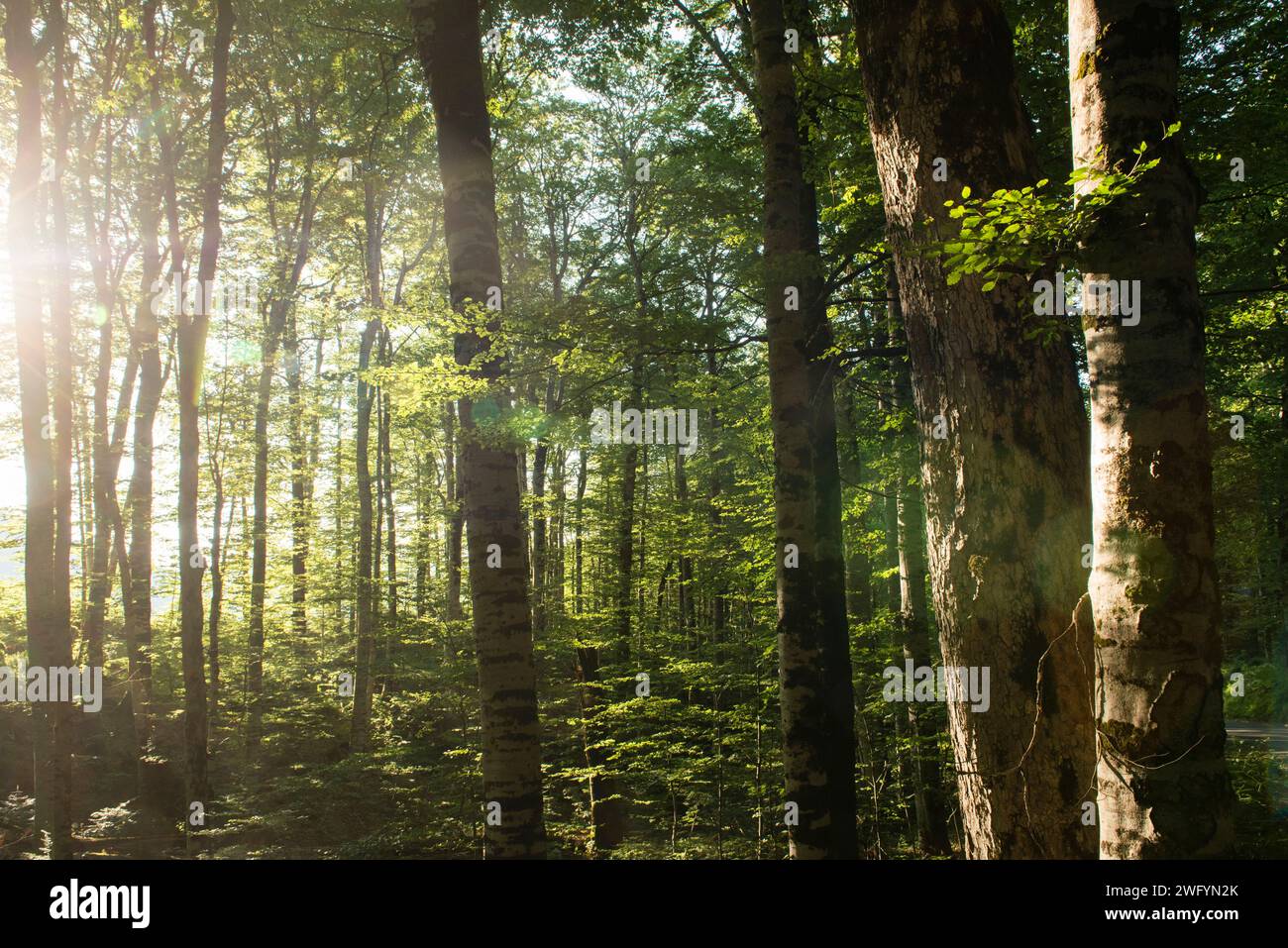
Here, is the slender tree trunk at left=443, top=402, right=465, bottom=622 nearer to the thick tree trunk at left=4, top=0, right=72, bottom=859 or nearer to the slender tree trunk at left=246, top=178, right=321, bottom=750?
the slender tree trunk at left=246, top=178, right=321, bottom=750

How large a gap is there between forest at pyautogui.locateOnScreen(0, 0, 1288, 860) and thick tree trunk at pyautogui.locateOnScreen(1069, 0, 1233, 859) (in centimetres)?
1

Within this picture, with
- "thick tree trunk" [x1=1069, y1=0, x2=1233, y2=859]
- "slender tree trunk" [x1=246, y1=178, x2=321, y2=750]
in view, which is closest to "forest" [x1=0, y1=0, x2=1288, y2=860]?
"thick tree trunk" [x1=1069, y1=0, x2=1233, y2=859]

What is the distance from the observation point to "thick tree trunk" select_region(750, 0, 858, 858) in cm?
565

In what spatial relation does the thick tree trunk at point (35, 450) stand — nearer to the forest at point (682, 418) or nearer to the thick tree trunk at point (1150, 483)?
the forest at point (682, 418)

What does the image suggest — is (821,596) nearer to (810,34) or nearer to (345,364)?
(810,34)

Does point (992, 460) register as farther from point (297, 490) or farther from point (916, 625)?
point (297, 490)

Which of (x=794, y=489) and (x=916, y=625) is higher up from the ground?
(x=794, y=489)

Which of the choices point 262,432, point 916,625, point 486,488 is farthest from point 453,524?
point 486,488

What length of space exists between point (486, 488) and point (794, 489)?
252 cm

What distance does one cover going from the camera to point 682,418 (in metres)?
14.0

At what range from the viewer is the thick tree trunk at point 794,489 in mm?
5652

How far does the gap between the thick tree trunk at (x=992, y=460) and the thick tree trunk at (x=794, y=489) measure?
8.27 feet

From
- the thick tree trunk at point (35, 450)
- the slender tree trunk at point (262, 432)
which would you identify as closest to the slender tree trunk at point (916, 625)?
the thick tree trunk at point (35, 450)
